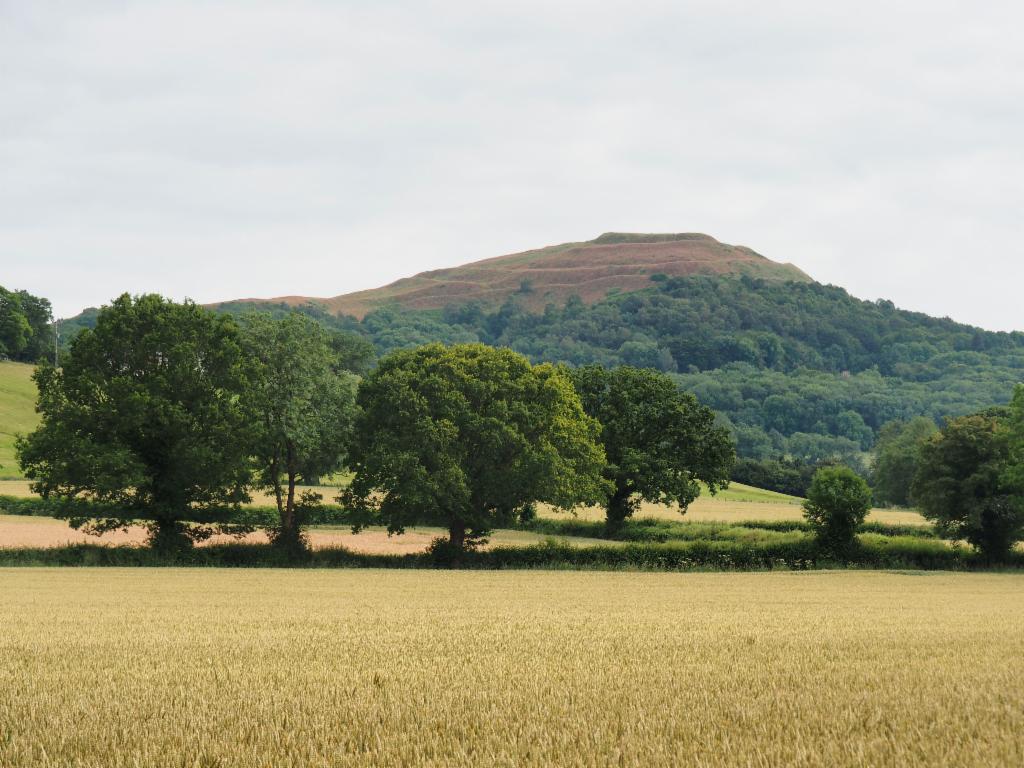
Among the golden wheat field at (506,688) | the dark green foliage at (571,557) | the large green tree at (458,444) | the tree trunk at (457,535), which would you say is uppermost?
the large green tree at (458,444)

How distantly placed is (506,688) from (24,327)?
6304 inches

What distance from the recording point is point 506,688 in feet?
38.1

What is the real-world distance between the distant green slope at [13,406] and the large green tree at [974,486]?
271 feet

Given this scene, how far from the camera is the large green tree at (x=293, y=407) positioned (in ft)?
183

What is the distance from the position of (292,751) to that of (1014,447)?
200ft

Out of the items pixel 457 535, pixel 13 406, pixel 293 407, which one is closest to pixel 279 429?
pixel 293 407

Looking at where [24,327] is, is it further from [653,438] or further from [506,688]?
[506,688]

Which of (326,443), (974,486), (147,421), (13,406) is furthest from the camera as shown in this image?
(13,406)

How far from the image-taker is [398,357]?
59844mm

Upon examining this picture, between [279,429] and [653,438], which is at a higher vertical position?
[653,438]

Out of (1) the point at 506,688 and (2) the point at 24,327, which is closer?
(1) the point at 506,688

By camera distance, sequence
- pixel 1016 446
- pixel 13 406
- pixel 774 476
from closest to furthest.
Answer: pixel 1016 446, pixel 13 406, pixel 774 476

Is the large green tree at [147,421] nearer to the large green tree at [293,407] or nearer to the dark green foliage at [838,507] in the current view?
the large green tree at [293,407]

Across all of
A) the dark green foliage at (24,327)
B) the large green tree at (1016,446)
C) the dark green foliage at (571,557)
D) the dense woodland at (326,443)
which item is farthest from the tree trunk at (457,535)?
the dark green foliage at (24,327)
